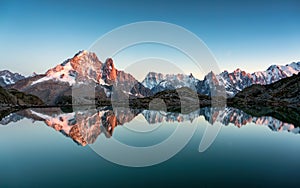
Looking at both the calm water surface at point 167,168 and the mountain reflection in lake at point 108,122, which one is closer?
the calm water surface at point 167,168

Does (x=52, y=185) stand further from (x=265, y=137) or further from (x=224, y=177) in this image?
(x=265, y=137)

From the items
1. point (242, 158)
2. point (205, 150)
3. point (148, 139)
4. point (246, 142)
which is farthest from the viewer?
point (148, 139)

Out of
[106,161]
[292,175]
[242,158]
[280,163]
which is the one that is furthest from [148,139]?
[292,175]

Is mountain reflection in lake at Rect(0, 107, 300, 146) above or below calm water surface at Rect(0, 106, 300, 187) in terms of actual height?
above

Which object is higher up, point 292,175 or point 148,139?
point 148,139

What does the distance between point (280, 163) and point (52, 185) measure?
25.9 meters

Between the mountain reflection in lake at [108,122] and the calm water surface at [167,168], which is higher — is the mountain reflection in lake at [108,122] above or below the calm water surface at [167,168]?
above

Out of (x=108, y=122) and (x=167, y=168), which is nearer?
(x=167, y=168)

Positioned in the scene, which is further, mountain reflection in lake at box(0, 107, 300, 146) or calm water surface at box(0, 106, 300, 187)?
mountain reflection in lake at box(0, 107, 300, 146)

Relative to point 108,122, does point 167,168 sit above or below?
below

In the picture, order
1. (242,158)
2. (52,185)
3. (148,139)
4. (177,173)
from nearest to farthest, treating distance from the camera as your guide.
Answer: (52,185)
(177,173)
(242,158)
(148,139)

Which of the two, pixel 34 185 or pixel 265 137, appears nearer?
pixel 34 185

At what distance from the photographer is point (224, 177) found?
26078 mm

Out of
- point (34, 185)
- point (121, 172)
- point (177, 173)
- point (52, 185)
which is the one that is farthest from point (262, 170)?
point (34, 185)
